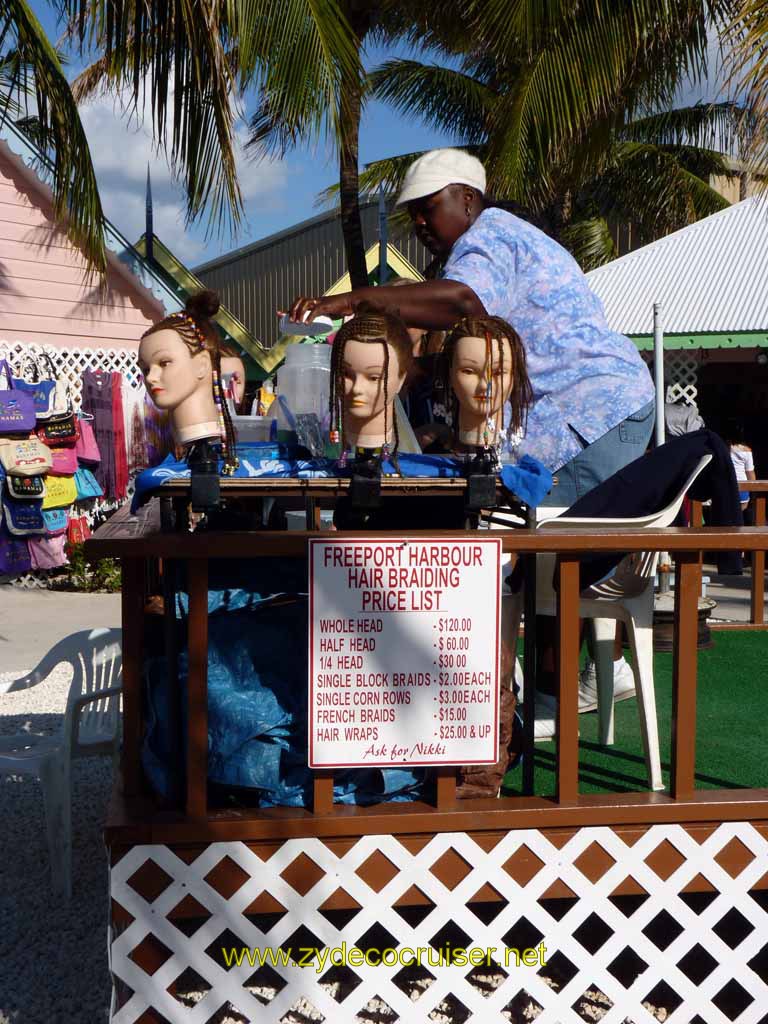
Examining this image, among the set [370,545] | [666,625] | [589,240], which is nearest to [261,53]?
[666,625]

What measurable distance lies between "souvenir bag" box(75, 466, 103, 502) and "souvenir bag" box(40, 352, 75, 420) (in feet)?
2.06

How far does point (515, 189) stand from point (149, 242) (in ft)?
14.5

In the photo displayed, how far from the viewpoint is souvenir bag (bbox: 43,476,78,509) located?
10.3 m

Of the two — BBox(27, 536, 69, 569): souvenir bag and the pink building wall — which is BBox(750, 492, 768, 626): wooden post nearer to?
BBox(27, 536, 69, 569): souvenir bag

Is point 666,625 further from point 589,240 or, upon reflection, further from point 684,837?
point 589,240

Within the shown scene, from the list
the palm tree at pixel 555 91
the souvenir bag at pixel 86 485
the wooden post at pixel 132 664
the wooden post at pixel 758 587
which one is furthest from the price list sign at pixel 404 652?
the souvenir bag at pixel 86 485

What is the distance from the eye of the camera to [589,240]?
19.6m

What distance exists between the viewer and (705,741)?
147 inches

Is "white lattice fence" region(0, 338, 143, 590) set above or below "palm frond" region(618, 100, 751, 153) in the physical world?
below

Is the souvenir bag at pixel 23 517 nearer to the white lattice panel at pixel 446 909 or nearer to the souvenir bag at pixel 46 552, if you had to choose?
the souvenir bag at pixel 46 552

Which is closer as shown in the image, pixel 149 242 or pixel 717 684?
pixel 717 684

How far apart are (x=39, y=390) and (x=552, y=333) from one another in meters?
7.99

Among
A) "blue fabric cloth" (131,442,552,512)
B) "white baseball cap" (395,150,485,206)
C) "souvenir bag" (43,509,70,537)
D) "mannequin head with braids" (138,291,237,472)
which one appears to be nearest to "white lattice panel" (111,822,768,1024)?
"blue fabric cloth" (131,442,552,512)

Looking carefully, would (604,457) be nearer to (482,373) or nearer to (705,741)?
(482,373)
